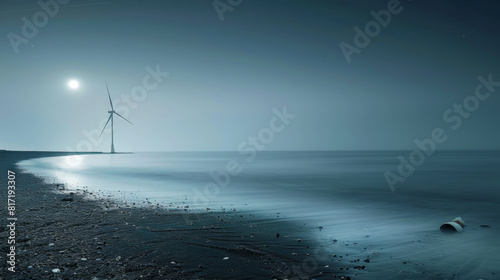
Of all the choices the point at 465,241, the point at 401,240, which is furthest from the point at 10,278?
the point at 465,241

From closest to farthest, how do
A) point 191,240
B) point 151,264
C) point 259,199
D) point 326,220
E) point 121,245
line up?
1. point 151,264
2. point 121,245
3. point 191,240
4. point 326,220
5. point 259,199

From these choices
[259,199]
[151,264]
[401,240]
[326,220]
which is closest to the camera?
[151,264]

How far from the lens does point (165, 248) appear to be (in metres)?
9.77

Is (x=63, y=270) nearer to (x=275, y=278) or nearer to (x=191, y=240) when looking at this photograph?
(x=191, y=240)

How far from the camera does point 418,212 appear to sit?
743 inches

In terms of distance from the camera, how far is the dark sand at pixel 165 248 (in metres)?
7.88

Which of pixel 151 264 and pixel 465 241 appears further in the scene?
pixel 465 241

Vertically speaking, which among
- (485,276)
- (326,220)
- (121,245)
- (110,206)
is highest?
(110,206)

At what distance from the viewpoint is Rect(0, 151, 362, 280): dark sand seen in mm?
7879

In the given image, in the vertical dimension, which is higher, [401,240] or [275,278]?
[401,240]

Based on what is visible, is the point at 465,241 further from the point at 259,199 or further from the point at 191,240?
the point at 259,199

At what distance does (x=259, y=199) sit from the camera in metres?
22.4

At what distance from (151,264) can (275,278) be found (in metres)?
3.14

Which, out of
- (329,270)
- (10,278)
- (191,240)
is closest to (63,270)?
(10,278)
